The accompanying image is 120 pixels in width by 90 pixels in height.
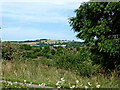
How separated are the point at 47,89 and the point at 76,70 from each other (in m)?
3.86

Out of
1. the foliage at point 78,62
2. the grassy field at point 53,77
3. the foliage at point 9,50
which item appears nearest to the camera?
the grassy field at point 53,77

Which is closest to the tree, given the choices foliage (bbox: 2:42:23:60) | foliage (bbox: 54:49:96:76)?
foliage (bbox: 54:49:96:76)

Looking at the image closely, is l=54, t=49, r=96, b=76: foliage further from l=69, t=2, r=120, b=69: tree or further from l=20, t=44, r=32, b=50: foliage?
l=20, t=44, r=32, b=50: foliage

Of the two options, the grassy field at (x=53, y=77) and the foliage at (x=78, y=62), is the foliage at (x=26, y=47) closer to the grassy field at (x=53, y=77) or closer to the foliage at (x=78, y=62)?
the grassy field at (x=53, y=77)

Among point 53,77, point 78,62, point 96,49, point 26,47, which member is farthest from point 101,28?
point 26,47

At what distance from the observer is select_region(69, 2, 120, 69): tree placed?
28.3 ft

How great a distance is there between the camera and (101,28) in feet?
28.6

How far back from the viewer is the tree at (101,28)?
8617 millimetres

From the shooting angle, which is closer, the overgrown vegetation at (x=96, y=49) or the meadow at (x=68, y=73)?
the meadow at (x=68, y=73)

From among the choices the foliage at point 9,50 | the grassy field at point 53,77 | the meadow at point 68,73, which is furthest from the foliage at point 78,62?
the foliage at point 9,50

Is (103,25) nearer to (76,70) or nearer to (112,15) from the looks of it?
(112,15)

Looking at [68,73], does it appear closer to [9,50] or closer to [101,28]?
[101,28]

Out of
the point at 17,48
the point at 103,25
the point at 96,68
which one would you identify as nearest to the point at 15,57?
the point at 17,48

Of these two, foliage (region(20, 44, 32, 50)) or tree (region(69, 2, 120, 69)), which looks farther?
foliage (region(20, 44, 32, 50))
